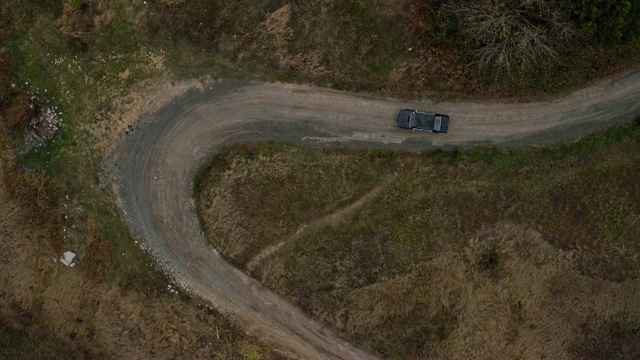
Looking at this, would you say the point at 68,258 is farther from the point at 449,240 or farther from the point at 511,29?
the point at 511,29

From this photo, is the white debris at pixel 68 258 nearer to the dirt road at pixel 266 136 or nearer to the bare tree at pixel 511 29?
the dirt road at pixel 266 136

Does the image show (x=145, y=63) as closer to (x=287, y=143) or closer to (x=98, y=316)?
(x=287, y=143)

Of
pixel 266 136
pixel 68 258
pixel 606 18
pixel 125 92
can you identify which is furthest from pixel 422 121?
pixel 68 258

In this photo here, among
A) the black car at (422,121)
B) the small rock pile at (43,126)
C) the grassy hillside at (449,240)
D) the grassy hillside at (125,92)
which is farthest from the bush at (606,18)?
the small rock pile at (43,126)

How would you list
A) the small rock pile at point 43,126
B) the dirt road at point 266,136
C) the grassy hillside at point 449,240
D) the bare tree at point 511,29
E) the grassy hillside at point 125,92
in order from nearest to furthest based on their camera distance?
the bare tree at point 511,29
the grassy hillside at point 449,240
the grassy hillside at point 125,92
the dirt road at point 266,136
the small rock pile at point 43,126

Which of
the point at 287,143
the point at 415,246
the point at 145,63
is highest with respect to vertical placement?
the point at 145,63

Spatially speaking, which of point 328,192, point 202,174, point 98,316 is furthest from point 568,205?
point 98,316
